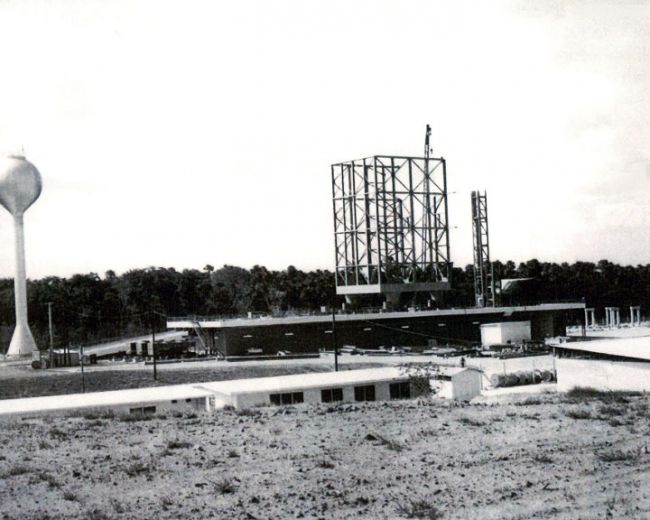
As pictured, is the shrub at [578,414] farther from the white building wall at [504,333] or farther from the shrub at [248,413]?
the white building wall at [504,333]

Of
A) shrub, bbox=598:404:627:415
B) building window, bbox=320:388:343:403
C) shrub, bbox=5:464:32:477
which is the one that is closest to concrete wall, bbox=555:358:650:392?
shrub, bbox=598:404:627:415

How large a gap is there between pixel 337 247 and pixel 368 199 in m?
5.16

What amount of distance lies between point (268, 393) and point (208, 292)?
6823cm

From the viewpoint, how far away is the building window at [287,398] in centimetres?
2706

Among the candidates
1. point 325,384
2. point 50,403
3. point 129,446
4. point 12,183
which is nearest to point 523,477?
point 129,446

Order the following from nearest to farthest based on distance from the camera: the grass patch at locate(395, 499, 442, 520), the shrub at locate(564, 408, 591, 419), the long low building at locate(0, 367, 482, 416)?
the grass patch at locate(395, 499, 442, 520)
the shrub at locate(564, 408, 591, 419)
the long low building at locate(0, 367, 482, 416)

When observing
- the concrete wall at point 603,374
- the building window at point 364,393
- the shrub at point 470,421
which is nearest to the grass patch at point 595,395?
the concrete wall at point 603,374

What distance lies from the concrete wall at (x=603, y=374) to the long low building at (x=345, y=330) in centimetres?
2279

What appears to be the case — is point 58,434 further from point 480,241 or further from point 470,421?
point 480,241

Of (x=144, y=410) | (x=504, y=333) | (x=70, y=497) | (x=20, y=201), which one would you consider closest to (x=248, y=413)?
(x=144, y=410)

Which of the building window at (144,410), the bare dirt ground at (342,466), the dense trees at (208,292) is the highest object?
the dense trees at (208,292)

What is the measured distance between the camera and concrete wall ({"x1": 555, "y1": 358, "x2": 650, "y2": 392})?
2586cm

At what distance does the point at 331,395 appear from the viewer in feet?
92.6

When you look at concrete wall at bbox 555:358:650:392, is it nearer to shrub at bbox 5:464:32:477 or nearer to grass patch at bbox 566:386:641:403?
grass patch at bbox 566:386:641:403
